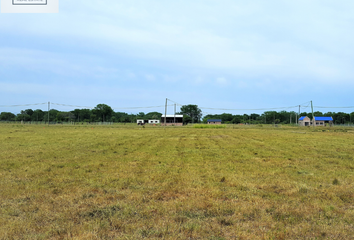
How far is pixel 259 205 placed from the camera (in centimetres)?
554

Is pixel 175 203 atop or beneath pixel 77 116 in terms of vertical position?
beneath

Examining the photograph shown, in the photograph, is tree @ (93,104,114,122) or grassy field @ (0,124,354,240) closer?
grassy field @ (0,124,354,240)

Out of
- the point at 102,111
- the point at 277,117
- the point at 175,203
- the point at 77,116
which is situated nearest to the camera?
the point at 175,203

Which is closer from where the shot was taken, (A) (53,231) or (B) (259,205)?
(A) (53,231)

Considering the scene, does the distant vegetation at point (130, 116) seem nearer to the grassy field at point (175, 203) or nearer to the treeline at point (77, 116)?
the treeline at point (77, 116)

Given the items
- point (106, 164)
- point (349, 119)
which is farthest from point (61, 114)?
point (349, 119)

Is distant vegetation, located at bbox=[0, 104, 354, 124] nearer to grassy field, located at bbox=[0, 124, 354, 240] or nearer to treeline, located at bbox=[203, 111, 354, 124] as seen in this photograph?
treeline, located at bbox=[203, 111, 354, 124]

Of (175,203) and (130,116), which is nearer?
(175,203)

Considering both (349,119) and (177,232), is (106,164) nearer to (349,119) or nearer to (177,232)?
(177,232)

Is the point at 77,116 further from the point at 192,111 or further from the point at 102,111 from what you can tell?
the point at 192,111

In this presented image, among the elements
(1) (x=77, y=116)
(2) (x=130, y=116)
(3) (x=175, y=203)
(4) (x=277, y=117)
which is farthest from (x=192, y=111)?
(3) (x=175, y=203)

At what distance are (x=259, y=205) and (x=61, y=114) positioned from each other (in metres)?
158

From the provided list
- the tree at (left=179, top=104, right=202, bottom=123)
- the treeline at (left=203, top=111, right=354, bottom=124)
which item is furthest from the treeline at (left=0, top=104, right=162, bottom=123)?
the treeline at (left=203, top=111, right=354, bottom=124)

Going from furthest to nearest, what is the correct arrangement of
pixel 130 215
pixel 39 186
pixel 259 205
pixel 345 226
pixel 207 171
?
pixel 207 171 < pixel 39 186 < pixel 259 205 < pixel 130 215 < pixel 345 226
